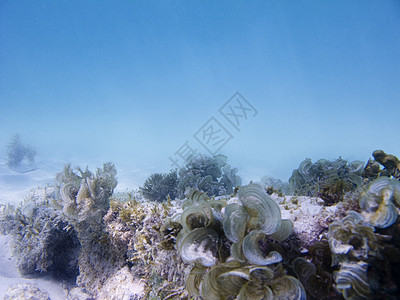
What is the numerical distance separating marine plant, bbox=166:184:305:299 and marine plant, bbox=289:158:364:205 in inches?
66.7

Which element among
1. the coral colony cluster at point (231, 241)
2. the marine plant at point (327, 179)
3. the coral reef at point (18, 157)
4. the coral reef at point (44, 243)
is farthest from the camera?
the coral reef at point (18, 157)

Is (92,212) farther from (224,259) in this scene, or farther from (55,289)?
(224,259)

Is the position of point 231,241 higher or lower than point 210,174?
lower

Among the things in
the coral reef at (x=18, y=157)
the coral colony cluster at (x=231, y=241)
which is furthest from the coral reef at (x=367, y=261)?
the coral reef at (x=18, y=157)

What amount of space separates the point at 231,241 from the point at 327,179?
2.69m

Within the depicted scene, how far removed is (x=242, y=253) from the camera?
5.88ft

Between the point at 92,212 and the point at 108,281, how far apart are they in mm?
1271

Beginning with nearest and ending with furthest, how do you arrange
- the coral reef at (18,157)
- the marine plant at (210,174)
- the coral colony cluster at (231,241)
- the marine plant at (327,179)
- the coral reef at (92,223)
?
the coral colony cluster at (231,241) → the marine plant at (327,179) → the coral reef at (92,223) → the marine plant at (210,174) → the coral reef at (18,157)

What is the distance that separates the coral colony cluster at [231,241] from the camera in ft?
5.28

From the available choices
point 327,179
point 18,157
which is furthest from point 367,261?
point 18,157

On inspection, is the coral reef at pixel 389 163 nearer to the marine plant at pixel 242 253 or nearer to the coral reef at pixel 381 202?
the coral reef at pixel 381 202

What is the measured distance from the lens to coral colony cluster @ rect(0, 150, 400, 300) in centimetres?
161

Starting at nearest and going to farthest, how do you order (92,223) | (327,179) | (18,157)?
(327,179)
(92,223)
(18,157)

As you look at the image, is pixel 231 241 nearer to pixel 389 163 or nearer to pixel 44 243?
pixel 389 163
